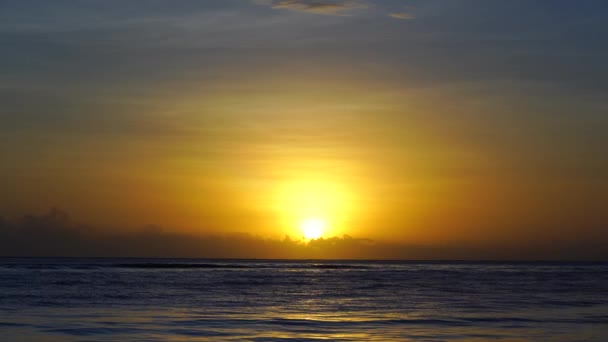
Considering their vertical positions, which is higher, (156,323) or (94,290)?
(94,290)

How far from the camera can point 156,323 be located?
105ft

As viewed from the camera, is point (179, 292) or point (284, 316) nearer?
point (284, 316)

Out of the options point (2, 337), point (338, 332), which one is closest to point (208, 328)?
point (338, 332)

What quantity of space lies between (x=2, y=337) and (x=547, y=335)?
20243 millimetres

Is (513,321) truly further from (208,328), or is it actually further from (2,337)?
(2,337)

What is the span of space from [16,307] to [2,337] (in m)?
11.8

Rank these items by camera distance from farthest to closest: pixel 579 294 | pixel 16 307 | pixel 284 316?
pixel 579 294, pixel 16 307, pixel 284 316

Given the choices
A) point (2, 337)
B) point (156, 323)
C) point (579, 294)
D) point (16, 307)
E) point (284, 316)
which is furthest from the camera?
point (579, 294)

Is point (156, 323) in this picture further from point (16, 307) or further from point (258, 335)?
point (16, 307)

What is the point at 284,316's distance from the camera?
35.9 m

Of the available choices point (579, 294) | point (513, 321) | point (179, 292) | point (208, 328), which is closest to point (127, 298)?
point (179, 292)

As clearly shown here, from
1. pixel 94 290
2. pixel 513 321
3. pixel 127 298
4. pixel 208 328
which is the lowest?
pixel 208 328

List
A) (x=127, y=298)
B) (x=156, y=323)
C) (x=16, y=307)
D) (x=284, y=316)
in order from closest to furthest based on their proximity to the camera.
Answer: (x=156, y=323) → (x=284, y=316) → (x=16, y=307) → (x=127, y=298)

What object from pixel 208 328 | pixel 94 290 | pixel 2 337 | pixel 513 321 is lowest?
pixel 2 337
